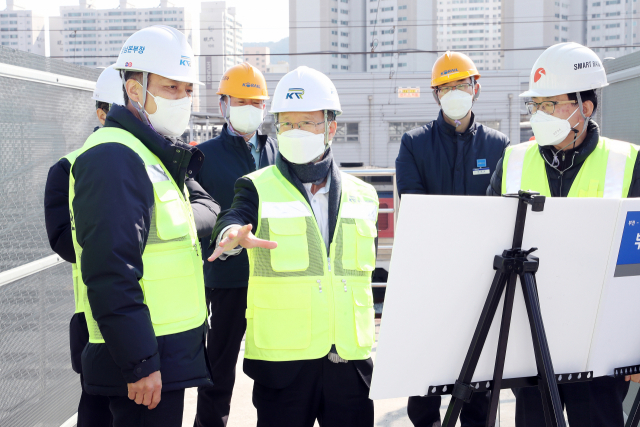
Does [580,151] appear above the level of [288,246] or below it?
above

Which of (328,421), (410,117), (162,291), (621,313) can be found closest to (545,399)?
(621,313)

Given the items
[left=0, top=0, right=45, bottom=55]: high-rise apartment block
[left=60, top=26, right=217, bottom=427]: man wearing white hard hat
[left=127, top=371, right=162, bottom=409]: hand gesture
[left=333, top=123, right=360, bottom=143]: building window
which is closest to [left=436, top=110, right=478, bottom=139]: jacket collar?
[left=60, top=26, right=217, bottom=427]: man wearing white hard hat

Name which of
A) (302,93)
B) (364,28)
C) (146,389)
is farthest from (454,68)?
(364,28)

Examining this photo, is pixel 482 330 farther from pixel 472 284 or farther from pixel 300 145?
pixel 300 145

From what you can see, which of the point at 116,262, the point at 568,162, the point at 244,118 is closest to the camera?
the point at 116,262

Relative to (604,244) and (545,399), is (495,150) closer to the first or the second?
(604,244)

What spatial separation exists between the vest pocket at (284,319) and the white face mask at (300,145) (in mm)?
551

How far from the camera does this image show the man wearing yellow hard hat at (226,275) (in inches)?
135

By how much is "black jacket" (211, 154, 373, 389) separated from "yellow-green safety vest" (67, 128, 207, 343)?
0.22 metres

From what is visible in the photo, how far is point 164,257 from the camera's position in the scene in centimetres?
206

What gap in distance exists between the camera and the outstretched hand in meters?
2.13

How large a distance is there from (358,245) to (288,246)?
0.98ft

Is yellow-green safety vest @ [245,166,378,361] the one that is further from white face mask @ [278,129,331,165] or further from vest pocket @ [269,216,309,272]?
white face mask @ [278,129,331,165]

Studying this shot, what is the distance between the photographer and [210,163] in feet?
11.9
